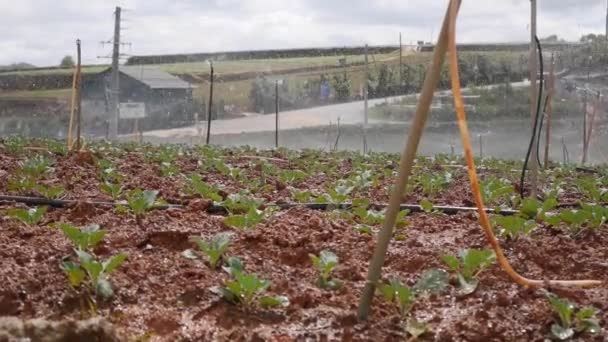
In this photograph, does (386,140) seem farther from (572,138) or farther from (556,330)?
(556,330)

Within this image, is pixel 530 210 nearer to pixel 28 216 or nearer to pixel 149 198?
pixel 149 198

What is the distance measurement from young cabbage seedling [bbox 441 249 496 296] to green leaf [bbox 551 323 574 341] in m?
0.34

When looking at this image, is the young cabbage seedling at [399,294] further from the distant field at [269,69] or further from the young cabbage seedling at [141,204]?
the distant field at [269,69]

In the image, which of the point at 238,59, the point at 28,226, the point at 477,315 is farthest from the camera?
the point at 238,59

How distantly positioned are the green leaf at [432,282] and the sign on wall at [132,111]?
68.3ft

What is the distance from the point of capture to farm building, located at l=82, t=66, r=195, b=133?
74.5 feet

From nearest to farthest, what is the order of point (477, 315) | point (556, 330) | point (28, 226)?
point (556, 330)
point (477, 315)
point (28, 226)

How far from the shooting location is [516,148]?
2019 centimetres

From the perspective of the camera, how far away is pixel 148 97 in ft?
75.2

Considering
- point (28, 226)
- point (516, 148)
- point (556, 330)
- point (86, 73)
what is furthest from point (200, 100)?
point (556, 330)

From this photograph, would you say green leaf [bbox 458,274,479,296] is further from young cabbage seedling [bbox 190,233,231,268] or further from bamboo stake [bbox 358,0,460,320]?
young cabbage seedling [bbox 190,233,231,268]

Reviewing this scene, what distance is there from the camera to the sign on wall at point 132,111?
22391mm

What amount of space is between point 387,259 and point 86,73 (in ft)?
75.9

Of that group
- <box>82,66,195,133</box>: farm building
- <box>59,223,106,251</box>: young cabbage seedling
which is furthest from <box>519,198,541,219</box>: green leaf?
<box>82,66,195,133</box>: farm building
